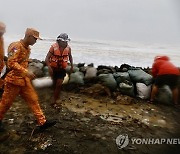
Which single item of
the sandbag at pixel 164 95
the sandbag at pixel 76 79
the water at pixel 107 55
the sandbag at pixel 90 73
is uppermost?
the sandbag at pixel 90 73

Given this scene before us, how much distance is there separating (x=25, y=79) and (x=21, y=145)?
3.02 feet

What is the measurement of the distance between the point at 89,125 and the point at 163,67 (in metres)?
2.38

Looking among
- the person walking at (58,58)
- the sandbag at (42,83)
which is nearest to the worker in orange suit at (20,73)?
the person walking at (58,58)

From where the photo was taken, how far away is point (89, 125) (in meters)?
4.81

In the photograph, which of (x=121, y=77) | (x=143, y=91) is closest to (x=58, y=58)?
(x=121, y=77)

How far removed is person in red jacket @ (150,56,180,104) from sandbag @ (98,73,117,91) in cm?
91

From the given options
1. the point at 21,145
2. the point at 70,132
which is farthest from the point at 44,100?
the point at 21,145

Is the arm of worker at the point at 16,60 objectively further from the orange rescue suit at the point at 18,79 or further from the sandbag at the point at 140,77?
the sandbag at the point at 140,77

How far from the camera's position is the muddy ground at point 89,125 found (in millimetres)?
3965

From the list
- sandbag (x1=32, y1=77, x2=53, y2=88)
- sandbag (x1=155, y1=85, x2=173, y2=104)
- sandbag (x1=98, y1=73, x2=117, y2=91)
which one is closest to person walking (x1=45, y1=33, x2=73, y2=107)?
sandbag (x1=32, y1=77, x2=53, y2=88)

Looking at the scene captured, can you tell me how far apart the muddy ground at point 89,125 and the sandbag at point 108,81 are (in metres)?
0.27

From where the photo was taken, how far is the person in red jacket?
6.16m

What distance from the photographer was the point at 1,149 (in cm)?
375

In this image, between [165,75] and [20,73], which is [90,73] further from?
[20,73]
